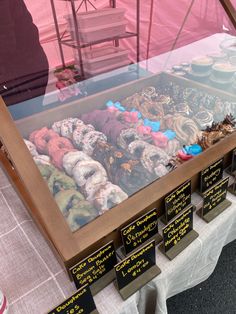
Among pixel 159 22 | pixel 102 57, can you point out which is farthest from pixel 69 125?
pixel 159 22

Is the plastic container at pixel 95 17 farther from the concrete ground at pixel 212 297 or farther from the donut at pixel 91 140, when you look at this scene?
the concrete ground at pixel 212 297

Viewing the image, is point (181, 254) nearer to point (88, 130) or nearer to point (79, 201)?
point (79, 201)

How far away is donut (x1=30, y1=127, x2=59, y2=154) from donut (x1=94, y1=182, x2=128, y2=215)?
31cm

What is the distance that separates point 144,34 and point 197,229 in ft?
6.36

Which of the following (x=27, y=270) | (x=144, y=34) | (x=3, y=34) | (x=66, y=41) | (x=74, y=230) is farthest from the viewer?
(x=144, y=34)

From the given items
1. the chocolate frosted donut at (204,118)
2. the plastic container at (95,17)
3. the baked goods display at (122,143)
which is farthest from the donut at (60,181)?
the plastic container at (95,17)

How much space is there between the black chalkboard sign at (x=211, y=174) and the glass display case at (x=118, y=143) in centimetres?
2

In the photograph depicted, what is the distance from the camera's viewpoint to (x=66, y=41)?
205 centimetres

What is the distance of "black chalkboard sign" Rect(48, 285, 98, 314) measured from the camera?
56 cm

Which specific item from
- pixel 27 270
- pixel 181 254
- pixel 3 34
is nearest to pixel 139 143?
pixel 181 254

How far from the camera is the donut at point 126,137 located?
989 mm

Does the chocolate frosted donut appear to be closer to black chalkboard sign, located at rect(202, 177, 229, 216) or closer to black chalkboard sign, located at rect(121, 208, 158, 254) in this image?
black chalkboard sign, located at rect(202, 177, 229, 216)

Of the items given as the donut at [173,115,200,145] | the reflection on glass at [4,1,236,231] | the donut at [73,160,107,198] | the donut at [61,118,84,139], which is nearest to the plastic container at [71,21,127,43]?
the reflection on glass at [4,1,236,231]

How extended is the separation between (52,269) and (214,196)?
55 centimetres
